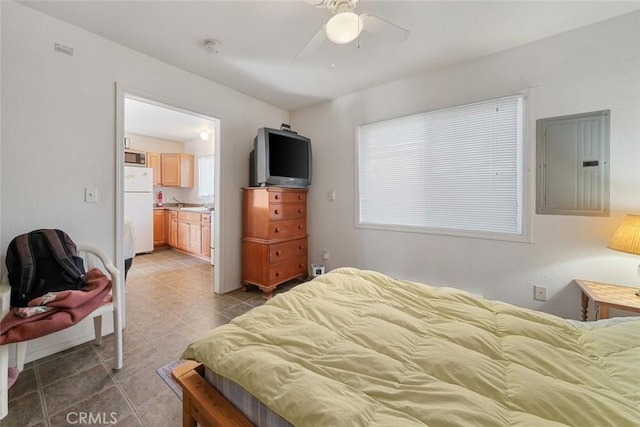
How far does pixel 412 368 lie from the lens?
0.84 meters

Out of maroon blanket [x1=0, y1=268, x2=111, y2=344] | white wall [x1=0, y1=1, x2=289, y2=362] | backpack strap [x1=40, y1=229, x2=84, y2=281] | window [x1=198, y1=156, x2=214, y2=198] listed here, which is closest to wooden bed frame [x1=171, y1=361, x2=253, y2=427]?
maroon blanket [x1=0, y1=268, x2=111, y2=344]

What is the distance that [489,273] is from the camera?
2340mm

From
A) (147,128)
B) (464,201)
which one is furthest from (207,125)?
(464,201)

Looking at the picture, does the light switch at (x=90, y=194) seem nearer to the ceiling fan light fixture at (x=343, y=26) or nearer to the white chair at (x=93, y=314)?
the white chair at (x=93, y=314)

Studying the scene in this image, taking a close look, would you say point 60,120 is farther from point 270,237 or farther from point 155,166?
point 155,166

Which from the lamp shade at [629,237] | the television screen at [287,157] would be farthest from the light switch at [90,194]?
the lamp shade at [629,237]

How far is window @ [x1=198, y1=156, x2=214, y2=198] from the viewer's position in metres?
5.67

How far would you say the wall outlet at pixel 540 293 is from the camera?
2092mm

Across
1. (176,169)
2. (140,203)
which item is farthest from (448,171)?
(176,169)

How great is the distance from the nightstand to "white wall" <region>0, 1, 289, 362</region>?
140 inches

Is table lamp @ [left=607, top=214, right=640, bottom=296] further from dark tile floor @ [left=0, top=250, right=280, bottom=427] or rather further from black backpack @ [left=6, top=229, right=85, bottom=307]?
black backpack @ [left=6, top=229, right=85, bottom=307]

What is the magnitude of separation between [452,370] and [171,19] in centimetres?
264

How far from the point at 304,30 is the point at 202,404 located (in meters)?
2.35

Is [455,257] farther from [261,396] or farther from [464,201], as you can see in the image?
[261,396]
